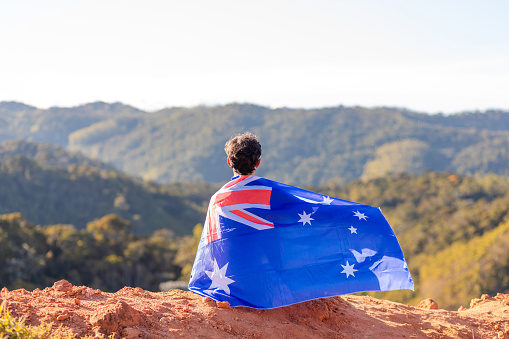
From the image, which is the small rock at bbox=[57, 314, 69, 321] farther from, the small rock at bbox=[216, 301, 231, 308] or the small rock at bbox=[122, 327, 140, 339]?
the small rock at bbox=[216, 301, 231, 308]

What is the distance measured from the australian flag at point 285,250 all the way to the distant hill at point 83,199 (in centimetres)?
5177

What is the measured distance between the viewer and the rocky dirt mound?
3484 mm

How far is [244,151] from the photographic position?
425 centimetres

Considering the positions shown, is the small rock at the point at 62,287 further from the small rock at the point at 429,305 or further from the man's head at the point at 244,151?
the small rock at the point at 429,305

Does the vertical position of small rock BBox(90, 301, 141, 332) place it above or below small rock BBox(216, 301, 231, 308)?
above

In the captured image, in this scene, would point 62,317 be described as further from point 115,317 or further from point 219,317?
point 219,317

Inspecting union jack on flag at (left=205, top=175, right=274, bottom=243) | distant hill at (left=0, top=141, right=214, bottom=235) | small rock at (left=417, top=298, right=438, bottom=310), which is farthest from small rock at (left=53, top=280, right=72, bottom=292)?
distant hill at (left=0, top=141, right=214, bottom=235)

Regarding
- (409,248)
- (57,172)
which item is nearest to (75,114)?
(57,172)

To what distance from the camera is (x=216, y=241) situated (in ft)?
14.2

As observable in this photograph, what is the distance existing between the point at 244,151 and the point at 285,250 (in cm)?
86

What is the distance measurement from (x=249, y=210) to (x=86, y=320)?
1.48m

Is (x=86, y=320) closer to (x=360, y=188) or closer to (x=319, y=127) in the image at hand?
(x=360, y=188)

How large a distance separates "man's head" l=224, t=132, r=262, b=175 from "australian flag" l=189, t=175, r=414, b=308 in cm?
11

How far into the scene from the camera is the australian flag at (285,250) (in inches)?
164
